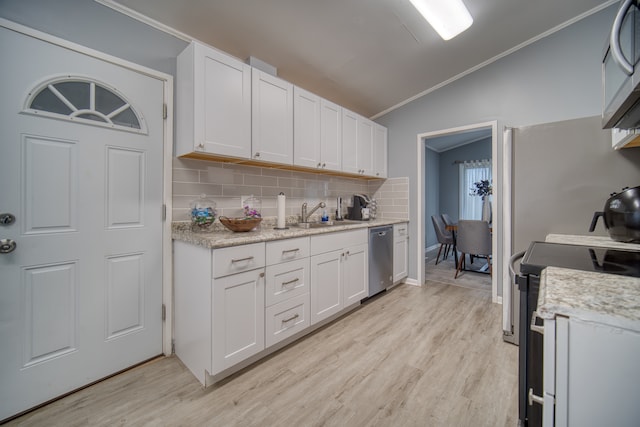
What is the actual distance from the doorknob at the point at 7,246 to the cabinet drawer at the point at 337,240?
5.59 feet

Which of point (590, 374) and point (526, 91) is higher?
point (526, 91)

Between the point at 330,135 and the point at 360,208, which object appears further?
the point at 360,208

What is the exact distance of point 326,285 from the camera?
87.7 inches

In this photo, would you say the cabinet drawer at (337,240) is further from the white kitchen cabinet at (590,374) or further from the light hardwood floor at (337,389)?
the white kitchen cabinet at (590,374)

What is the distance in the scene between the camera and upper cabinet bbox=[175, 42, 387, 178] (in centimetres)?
175

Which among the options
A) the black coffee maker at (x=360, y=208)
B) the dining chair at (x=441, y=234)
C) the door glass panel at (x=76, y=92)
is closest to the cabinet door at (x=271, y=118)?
the door glass panel at (x=76, y=92)

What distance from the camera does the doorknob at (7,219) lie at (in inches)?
51.1

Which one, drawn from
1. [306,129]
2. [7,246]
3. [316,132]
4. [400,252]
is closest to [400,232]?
[400,252]

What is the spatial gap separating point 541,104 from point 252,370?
358 centimetres

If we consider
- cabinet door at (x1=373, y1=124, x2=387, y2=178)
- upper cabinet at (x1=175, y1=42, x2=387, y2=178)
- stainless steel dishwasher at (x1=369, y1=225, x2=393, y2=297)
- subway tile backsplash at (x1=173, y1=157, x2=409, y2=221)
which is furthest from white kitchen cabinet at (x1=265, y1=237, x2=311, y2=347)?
cabinet door at (x1=373, y1=124, x2=387, y2=178)

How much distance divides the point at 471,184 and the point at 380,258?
440 cm

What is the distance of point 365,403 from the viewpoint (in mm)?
1447

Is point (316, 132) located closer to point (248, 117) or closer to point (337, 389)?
point (248, 117)

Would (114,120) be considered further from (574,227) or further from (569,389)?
(574,227)
